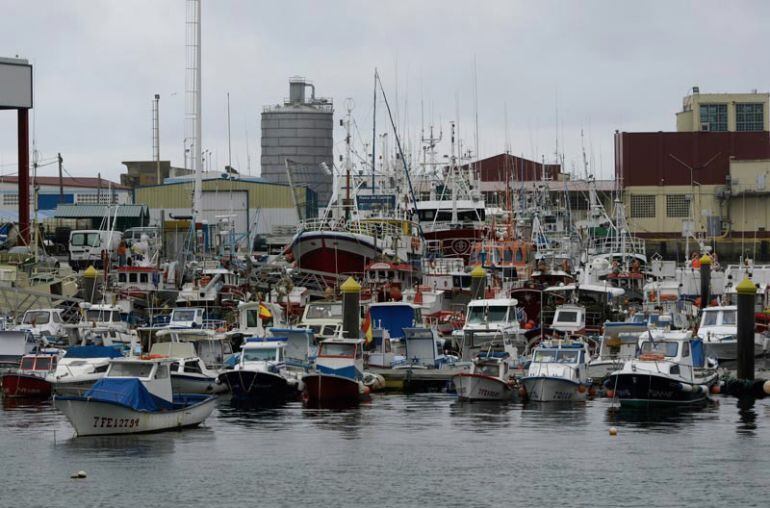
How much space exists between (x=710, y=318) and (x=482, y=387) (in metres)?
13.0

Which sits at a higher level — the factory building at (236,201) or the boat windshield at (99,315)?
the factory building at (236,201)

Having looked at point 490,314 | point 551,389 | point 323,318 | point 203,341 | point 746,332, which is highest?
point 490,314

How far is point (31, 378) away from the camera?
187ft

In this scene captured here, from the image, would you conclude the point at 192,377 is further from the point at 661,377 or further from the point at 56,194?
the point at 56,194

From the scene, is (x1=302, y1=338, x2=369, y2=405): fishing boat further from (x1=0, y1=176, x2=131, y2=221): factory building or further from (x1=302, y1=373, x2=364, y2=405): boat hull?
(x1=0, y1=176, x2=131, y2=221): factory building

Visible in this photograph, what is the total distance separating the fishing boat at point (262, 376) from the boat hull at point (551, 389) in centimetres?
786

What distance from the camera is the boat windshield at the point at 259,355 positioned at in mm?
56484

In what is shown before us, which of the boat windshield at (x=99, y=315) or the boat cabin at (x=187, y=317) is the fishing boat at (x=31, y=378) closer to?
the boat cabin at (x=187, y=317)

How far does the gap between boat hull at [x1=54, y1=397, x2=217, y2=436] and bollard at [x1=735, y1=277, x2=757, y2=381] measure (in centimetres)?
2067

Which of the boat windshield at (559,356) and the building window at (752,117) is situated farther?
the building window at (752,117)

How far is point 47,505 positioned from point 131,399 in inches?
351

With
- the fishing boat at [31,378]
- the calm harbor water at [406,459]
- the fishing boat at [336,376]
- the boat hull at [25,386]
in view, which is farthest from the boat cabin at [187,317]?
the calm harbor water at [406,459]

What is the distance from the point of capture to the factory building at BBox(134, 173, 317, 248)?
4592 inches

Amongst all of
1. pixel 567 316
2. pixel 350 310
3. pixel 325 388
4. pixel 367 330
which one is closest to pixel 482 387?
pixel 325 388
